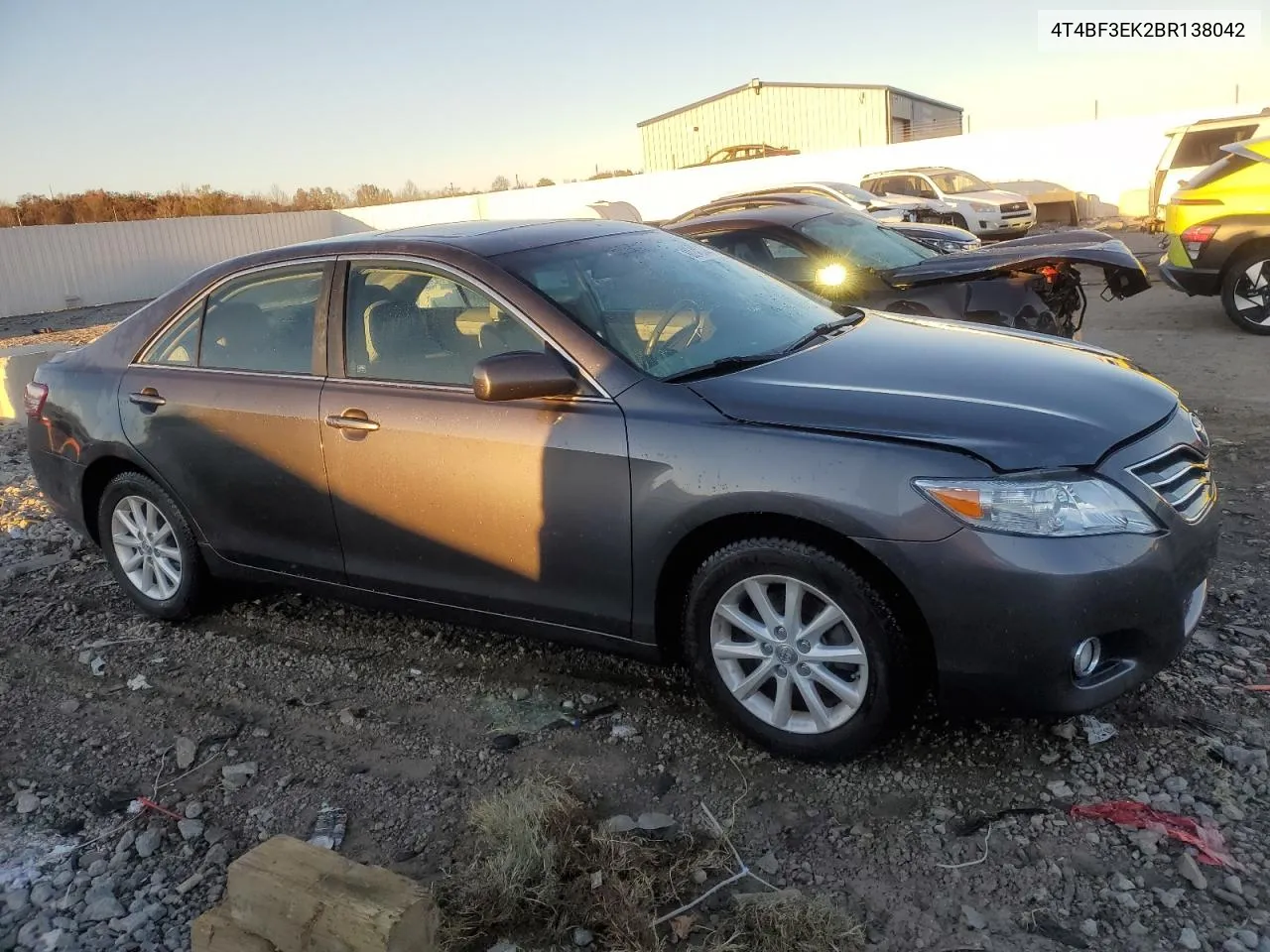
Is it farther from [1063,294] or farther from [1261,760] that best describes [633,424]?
[1063,294]

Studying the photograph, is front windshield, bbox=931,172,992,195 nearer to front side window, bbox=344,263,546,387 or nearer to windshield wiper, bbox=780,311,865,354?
windshield wiper, bbox=780,311,865,354

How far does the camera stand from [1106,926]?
2.46m

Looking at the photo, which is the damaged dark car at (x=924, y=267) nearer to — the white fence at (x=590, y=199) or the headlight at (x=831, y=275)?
the headlight at (x=831, y=275)

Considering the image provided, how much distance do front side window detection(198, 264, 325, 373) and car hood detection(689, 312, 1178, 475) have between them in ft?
5.59

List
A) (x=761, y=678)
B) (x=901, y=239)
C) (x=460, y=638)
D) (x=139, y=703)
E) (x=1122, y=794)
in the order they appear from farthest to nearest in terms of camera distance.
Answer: (x=901, y=239) < (x=460, y=638) < (x=139, y=703) < (x=761, y=678) < (x=1122, y=794)

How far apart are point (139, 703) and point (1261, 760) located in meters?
3.95

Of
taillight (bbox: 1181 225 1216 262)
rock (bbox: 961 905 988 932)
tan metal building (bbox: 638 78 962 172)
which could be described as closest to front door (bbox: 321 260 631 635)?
rock (bbox: 961 905 988 932)

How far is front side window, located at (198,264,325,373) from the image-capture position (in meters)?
4.04

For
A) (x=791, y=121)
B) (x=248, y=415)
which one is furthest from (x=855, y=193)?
(x=791, y=121)

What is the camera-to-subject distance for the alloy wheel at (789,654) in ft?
9.93

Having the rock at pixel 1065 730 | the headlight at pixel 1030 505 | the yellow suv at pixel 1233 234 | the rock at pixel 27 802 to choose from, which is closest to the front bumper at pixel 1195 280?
the yellow suv at pixel 1233 234

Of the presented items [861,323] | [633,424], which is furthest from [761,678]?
[861,323]

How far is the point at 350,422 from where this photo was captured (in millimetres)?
3793

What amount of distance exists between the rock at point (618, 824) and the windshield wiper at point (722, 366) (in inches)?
52.9
